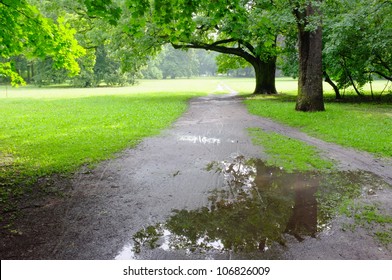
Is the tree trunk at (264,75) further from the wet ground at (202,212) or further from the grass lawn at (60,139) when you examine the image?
the wet ground at (202,212)

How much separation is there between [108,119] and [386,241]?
41.2ft

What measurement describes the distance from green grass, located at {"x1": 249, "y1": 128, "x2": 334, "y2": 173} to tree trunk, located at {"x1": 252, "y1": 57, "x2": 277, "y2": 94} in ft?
55.1

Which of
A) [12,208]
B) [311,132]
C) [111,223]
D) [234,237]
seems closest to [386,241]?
[234,237]

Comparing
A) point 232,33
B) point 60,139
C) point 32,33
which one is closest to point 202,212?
point 232,33

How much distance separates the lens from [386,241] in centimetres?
414

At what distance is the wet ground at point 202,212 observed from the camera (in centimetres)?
396

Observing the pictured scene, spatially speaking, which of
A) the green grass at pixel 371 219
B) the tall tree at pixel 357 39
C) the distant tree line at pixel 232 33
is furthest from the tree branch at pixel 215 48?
the green grass at pixel 371 219

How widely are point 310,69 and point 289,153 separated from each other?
7904 mm

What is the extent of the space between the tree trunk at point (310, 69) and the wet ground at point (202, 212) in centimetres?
741

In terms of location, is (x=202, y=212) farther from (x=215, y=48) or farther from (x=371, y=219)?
(x=215, y=48)

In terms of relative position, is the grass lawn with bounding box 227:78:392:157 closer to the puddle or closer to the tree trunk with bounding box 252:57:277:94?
the puddle

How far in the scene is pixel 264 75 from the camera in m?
27.2

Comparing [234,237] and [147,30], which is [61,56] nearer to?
[234,237]

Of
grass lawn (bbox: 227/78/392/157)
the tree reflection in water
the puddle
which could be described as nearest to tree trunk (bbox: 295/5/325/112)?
grass lawn (bbox: 227/78/392/157)
